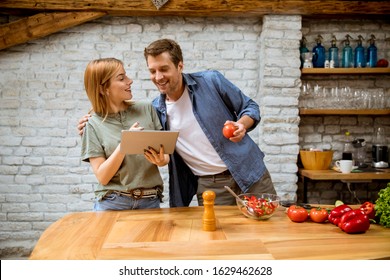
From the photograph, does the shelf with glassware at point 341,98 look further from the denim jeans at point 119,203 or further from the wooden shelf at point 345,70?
the denim jeans at point 119,203

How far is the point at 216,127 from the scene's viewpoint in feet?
7.22

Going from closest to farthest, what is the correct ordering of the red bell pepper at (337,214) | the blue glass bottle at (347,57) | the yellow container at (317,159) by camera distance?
the red bell pepper at (337,214)
the yellow container at (317,159)
the blue glass bottle at (347,57)

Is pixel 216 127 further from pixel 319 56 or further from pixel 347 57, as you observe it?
pixel 347 57

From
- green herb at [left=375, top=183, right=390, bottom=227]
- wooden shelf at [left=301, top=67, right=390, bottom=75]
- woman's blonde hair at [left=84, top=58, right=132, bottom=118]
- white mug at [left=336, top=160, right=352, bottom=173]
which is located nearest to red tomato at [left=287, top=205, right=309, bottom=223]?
green herb at [left=375, top=183, right=390, bottom=227]

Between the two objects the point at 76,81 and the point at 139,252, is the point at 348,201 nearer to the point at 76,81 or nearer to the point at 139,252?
the point at 76,81

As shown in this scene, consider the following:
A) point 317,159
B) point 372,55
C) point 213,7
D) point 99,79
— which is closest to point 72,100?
point 213,7

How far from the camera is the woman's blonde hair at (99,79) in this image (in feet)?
6.28

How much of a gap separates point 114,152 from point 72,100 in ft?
6.93

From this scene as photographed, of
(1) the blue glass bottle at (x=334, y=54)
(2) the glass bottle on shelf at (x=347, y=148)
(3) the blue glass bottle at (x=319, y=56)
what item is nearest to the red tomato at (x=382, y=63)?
(1) the blue glass bottle at (x=334, y=54)

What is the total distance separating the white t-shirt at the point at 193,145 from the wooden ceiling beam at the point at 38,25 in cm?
175

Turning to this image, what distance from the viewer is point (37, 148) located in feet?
12.0
